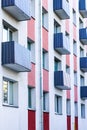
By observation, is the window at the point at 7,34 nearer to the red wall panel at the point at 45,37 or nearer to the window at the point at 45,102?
the red wall panel at the point at 45,37

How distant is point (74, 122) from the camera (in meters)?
33.4

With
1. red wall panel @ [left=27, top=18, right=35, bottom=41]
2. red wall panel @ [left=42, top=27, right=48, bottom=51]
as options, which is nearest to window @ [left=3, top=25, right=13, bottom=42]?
red wall panel @ [left=27, top=18, right=35, bottom=41]

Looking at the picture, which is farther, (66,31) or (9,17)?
(66,31)

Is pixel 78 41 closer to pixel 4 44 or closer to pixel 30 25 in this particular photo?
pixel 30 25

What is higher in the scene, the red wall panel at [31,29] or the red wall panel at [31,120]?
the red wall panel at [31,29]

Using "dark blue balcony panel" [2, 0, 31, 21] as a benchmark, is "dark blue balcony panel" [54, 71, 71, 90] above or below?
below

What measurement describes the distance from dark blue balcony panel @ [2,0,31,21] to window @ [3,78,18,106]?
330 cm

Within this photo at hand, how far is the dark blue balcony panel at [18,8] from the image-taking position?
1931 cm

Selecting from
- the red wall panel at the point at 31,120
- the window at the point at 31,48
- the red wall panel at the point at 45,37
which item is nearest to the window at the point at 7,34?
the window at the point at 31,48

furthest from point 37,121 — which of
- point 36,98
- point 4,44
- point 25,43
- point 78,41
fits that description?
A: point 78,41

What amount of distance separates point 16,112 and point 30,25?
5.45 metres

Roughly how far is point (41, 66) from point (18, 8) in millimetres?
5143

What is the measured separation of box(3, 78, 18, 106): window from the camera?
1989 cm

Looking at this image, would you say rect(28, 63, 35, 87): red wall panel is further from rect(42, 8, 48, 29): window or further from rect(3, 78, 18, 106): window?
rect(42, 8, 48, 29): window
